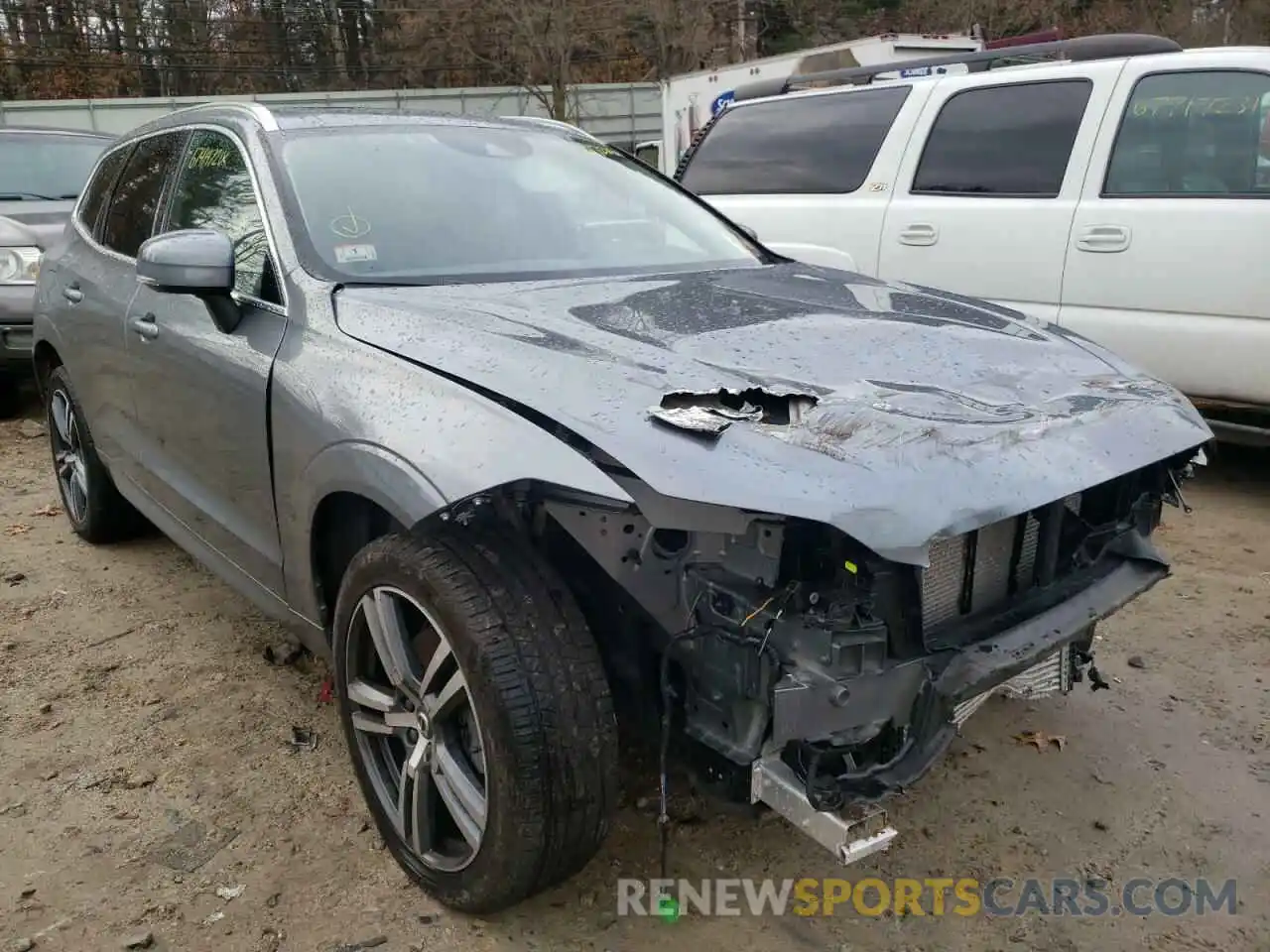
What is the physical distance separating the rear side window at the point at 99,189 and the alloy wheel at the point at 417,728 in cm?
266

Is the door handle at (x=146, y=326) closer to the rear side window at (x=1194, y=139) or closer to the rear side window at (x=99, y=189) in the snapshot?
the rear side window at (x=99, y=189)

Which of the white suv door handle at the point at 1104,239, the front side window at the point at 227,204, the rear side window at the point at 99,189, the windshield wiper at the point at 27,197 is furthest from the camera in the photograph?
the windshield wiper at the point at 27,197

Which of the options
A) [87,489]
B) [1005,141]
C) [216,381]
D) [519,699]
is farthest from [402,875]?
[1005,141]

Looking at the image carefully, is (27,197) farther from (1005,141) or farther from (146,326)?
(1005,141)

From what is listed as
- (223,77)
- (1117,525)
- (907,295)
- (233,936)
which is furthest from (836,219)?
(223,77)

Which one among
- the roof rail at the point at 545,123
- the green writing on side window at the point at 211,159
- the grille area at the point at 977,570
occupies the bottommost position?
the grille area at the point at 977,570

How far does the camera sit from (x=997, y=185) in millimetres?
5340

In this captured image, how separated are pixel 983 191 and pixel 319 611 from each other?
161 inches

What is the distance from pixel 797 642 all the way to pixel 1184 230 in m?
3.71

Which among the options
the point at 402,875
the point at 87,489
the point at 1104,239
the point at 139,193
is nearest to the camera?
the point at 402,875

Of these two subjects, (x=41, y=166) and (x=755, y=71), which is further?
(x=755, y=71)

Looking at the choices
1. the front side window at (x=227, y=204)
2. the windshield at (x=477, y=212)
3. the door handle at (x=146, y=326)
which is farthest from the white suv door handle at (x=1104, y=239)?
the door handle at (x=146, y=326)

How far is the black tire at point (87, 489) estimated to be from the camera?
14.5 feet

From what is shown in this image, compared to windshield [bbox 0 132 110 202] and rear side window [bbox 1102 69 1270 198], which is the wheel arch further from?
windshield [bbox 0 132 110 202]
